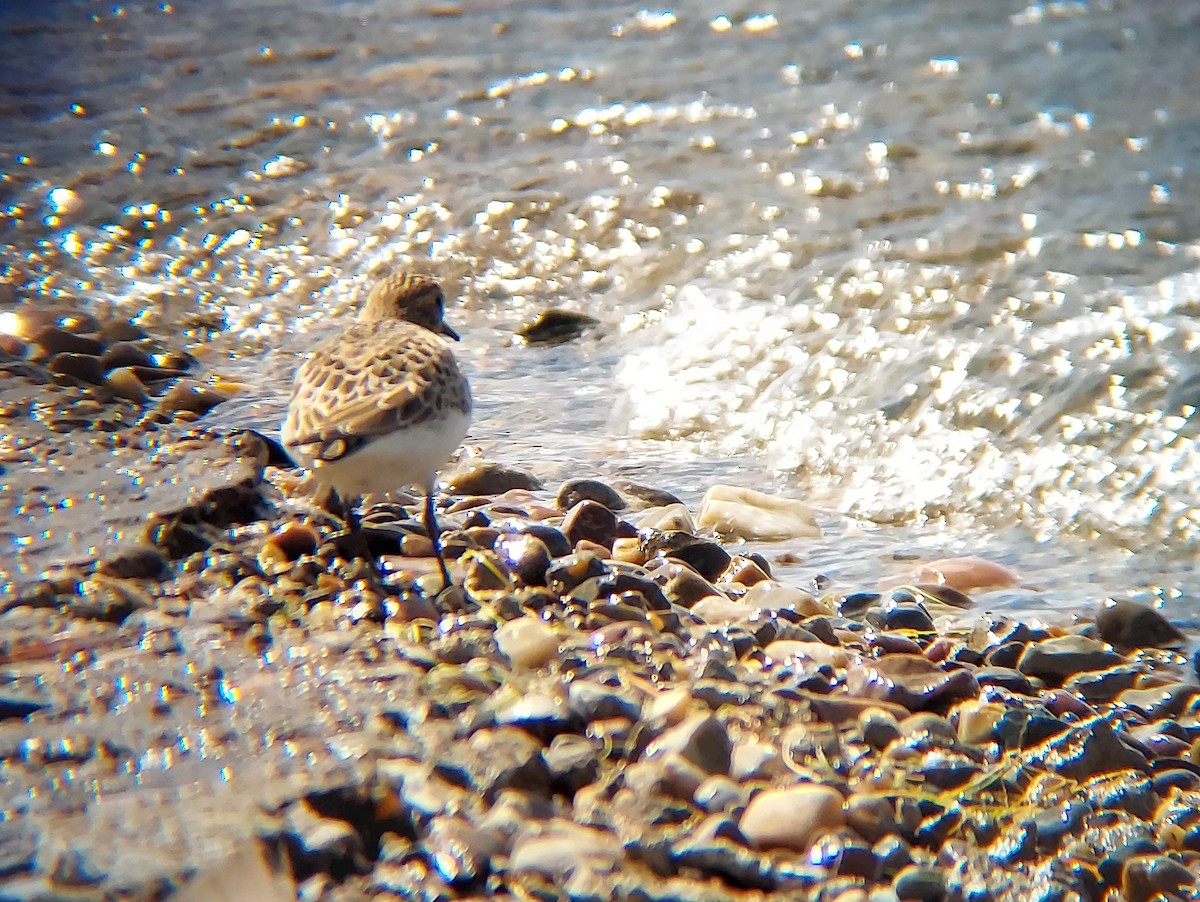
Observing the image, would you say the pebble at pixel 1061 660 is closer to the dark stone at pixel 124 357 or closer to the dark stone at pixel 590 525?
the dark stone at pixel 590 525

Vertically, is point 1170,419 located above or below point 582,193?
below

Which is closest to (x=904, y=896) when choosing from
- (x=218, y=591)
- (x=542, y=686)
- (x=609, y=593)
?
(x=542, y=686)

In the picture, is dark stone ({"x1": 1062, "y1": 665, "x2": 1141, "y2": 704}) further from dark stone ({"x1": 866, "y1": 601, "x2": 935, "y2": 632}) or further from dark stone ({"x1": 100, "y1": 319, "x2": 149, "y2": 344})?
dark stone ({"x1": 100, "y1": 319, "x2": 149, "y2": 344})

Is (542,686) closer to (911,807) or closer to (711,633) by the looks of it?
(711,633)

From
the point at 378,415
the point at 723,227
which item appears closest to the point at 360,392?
→ the point at 378,415

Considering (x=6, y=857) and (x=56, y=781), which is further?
(x=56, y=781)

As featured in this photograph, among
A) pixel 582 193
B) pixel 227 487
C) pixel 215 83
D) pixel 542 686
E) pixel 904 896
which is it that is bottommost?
pixel 904 896

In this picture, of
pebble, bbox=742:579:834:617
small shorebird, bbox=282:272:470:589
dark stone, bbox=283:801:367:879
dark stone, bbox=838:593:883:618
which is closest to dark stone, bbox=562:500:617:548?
small shorebird, bbox=282:272:470:589
